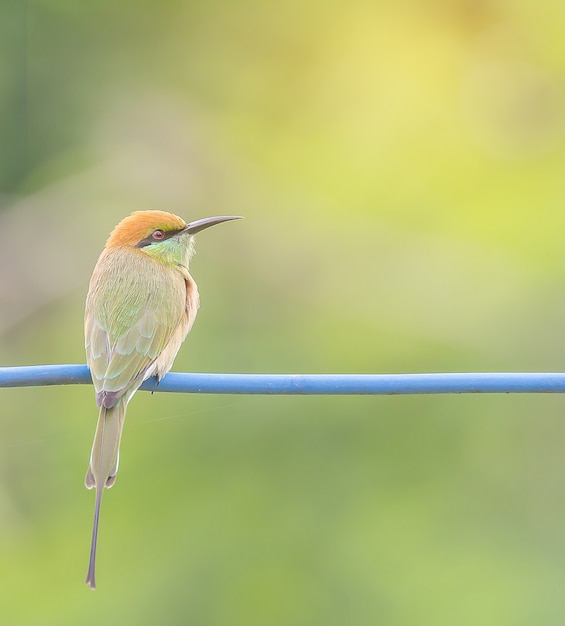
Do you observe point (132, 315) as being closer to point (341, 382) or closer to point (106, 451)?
point (106, 451)

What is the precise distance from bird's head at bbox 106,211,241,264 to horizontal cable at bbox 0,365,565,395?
117cm

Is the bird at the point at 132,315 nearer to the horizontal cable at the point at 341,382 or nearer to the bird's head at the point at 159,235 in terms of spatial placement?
the bird's head at the point at 159,235

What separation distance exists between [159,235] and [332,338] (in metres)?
2.81

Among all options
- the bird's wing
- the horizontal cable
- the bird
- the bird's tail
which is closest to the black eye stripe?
the bird

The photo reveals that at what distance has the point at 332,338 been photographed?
18.7 feet

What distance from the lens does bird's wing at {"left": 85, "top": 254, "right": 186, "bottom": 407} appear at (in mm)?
2400

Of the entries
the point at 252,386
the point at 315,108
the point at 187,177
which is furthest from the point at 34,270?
the point at 252,386

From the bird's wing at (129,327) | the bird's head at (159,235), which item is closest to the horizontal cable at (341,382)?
the bird's wing at (129,327)

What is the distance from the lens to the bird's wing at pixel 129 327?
2400mm

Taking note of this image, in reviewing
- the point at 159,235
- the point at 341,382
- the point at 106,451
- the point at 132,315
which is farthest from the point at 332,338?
the point at 341,382

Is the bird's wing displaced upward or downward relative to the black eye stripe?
downward

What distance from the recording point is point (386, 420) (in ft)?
17.9

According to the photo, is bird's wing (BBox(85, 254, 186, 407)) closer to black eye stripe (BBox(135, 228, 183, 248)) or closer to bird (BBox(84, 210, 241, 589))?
bird (BBox(84, 210, 241, 589))

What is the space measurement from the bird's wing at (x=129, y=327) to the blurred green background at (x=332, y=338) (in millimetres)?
1395
